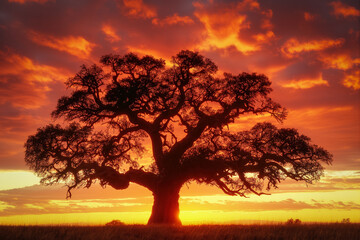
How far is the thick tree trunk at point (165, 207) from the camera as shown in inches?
1099

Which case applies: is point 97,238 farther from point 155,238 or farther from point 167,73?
point 167,73

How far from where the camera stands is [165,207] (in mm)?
28078

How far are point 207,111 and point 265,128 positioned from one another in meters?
4.99

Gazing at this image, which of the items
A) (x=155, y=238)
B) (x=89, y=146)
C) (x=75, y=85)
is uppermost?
(x=75, y=85)

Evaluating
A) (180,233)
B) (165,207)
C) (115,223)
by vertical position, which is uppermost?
(165,207)

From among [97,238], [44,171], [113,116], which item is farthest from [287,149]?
[44,171]

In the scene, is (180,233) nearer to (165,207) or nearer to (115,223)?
(115,223)

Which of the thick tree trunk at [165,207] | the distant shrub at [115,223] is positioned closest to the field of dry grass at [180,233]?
the distant shrub at [115,223]

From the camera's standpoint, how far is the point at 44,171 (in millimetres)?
27188

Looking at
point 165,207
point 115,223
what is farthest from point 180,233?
point 165,207

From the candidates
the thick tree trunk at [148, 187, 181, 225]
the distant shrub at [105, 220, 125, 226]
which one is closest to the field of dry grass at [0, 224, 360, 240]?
the distant shrub at [105, 220, 125, 226]

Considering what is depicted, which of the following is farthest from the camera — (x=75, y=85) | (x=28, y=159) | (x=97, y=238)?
(x=75, y=85)

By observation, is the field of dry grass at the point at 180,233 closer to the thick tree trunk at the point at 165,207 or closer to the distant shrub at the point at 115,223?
the distant shrub at the point at 115,223

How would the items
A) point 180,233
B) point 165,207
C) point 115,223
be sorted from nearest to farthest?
point 180,233, point 115,223, point 165,207
